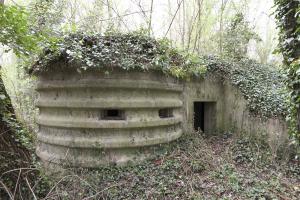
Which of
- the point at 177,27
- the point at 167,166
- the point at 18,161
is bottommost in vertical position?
the point at 167,166

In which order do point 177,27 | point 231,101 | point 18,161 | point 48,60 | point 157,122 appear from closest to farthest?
point 18,161 < point 48,60 < point 157,122 < point 231,101 < point 177,27

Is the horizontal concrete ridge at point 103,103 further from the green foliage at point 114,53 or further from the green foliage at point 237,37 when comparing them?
the green foliage at point 237,37

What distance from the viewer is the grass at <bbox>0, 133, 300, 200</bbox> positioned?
552 cm

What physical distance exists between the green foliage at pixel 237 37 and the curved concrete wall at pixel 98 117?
742 centimetres

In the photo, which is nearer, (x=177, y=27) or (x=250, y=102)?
(x=250, y=102)

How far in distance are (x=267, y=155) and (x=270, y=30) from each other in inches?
515

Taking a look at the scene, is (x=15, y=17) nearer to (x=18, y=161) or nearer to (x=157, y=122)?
(x=18, y=161)

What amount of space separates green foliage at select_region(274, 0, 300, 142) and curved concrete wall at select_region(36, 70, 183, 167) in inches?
125

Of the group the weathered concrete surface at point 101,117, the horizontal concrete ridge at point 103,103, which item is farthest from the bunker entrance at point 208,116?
the horizontal concrete ridge at point 103,103

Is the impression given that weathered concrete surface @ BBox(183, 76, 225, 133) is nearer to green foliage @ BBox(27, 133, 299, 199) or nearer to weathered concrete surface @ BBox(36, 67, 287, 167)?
weathered concrete surface @ BBox(36, 67, 287, 167)

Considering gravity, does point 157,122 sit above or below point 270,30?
below

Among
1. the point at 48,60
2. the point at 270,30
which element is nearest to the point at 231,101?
the point at 48,60

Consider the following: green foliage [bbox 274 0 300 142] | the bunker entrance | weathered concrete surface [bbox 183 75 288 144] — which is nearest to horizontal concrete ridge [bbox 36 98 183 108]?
weathered concrete surface [bbox 183 75 288 144]

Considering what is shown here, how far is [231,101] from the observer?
949cm
